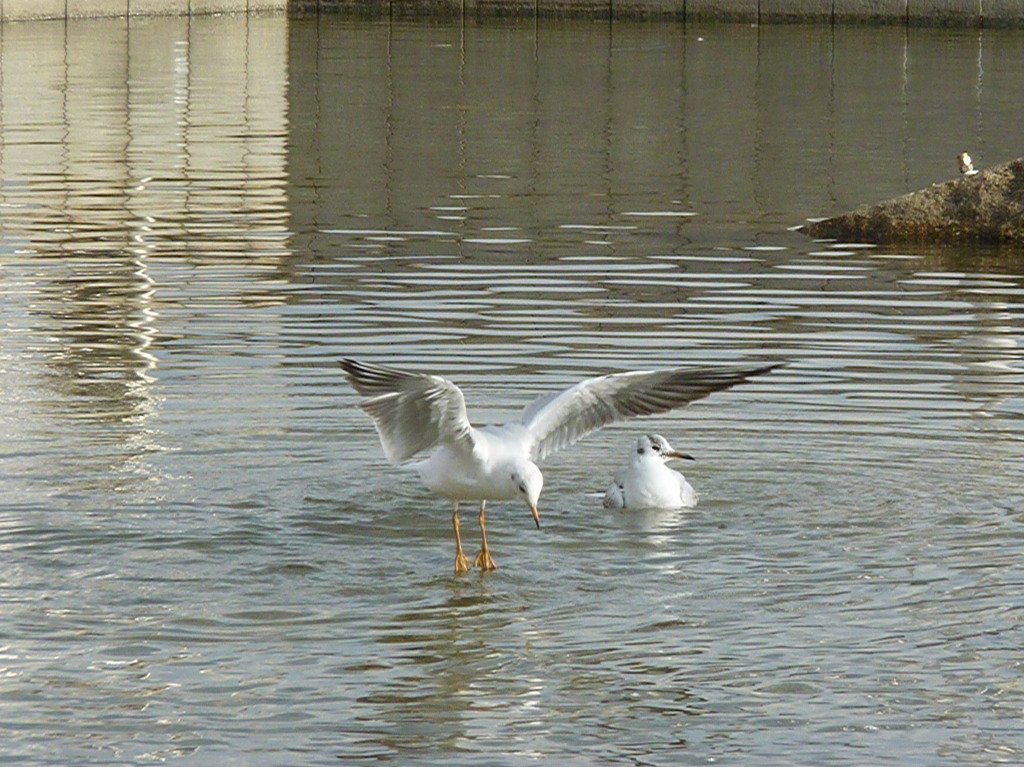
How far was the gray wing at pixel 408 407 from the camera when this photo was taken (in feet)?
25.1

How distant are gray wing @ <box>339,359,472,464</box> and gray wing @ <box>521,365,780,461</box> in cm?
50

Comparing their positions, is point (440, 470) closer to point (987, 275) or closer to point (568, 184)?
point (987, 275)

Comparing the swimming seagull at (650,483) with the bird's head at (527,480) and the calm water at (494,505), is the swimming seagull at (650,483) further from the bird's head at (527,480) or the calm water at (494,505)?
the bird's head at (527,480)

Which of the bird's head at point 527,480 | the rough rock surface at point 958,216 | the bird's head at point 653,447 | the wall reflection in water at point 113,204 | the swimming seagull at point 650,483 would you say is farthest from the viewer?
the rough rock surface at point 958,216

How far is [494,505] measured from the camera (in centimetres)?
978

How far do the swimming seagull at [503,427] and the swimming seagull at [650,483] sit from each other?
525 mm

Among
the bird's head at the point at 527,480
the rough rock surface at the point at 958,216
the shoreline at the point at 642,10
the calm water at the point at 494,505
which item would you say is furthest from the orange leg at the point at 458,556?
the shoreline at the point at 642,10

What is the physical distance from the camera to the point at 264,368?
38.0ft

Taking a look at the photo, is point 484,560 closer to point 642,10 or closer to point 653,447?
point 653,447

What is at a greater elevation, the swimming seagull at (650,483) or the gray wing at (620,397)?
the gray wing at (620,397)

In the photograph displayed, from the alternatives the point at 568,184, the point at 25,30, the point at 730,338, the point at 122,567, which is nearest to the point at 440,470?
the point at 122,567

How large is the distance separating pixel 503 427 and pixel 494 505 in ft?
4.02

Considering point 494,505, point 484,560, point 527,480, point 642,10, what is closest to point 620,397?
point 527,480

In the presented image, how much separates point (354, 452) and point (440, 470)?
1612mm
